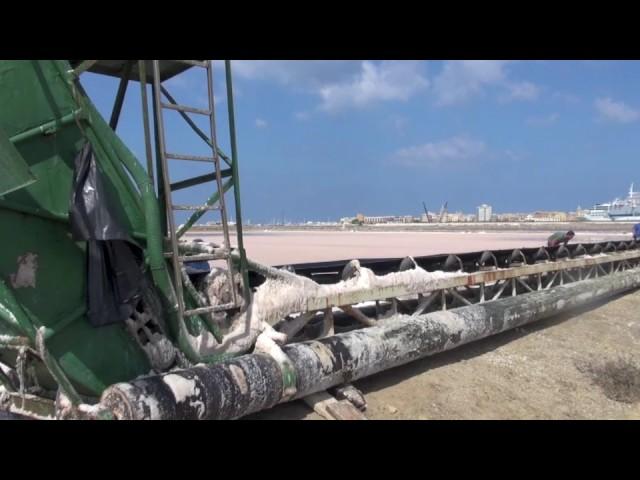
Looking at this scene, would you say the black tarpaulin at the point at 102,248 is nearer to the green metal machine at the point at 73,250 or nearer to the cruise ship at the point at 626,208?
the green metal machine at the point at 73,250

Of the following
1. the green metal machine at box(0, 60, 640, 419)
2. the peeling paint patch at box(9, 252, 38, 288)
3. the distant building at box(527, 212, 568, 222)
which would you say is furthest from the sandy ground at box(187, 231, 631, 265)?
the distant building at box(527, 212, 568, 222)

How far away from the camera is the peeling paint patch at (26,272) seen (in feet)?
11.7

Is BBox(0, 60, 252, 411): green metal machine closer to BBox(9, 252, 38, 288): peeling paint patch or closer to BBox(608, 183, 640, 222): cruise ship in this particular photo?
BBox(9, 252, 38, 288): peeling paint patch

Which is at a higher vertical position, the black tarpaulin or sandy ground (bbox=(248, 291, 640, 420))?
the black tarpaulin

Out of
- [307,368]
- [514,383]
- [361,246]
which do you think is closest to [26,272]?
[307,368]

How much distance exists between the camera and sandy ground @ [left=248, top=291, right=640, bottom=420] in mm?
5316

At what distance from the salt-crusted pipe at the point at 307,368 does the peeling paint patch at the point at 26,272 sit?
946 mm

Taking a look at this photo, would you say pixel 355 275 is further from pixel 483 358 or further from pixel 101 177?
pixel 101 177

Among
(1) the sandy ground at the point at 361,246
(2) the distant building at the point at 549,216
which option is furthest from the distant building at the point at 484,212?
(1) the sandy ground at the point at 361,246

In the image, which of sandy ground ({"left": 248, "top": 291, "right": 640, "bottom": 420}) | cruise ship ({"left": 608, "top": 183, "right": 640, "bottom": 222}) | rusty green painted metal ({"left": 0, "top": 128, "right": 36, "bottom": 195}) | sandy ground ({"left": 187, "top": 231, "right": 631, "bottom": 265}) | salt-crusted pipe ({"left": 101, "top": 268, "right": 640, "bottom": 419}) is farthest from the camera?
cruise ship ({"left": 608, "top": 183, "right": 640, "bottom": 222})

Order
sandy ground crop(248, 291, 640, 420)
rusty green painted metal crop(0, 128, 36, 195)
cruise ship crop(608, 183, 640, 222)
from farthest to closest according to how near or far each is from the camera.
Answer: cruise ship crop(608, 183, 640, 222), sandy ground crop(248, 291, 640, 420), rusty green painted metal crop(0, 128, 36, 195)

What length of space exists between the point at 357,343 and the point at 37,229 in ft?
9.77

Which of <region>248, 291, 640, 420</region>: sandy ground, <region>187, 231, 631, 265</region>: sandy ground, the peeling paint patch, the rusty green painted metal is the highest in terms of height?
the rusty green painted metal

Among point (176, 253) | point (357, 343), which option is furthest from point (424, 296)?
point (176, 253)
